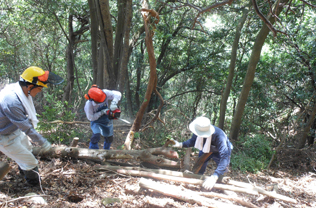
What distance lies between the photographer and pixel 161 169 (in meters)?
3.87

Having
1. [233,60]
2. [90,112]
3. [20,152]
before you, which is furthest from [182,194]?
[233,60]

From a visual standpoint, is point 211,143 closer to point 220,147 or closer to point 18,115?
point 220,147

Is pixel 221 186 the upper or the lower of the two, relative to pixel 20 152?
lower

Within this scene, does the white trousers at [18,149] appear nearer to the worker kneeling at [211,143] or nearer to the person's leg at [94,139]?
the person's leg at [94,139]

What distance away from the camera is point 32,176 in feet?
10.3

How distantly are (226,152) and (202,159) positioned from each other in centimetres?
70

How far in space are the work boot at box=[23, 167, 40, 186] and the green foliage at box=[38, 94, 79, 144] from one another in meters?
1.82

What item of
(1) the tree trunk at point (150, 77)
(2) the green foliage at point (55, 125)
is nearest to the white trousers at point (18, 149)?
(2) the green foliage at point (55, 125)

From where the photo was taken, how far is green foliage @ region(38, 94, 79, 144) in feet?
16.0

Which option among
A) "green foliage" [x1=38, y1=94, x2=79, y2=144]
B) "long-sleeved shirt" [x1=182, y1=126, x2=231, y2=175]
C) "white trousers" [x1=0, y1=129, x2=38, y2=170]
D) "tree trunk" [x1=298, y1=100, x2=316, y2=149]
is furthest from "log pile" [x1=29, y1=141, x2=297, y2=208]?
"tree trunk" [x1=298, y1=100, x2=316, y2=149]

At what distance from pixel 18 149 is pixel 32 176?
1.75 feet

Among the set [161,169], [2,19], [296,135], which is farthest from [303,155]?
[2,19]

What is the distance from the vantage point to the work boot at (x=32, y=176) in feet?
10.2

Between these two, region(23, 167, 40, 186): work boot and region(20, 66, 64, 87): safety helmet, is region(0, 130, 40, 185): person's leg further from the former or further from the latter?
region(20, 66, 64, 87): safety helmet
